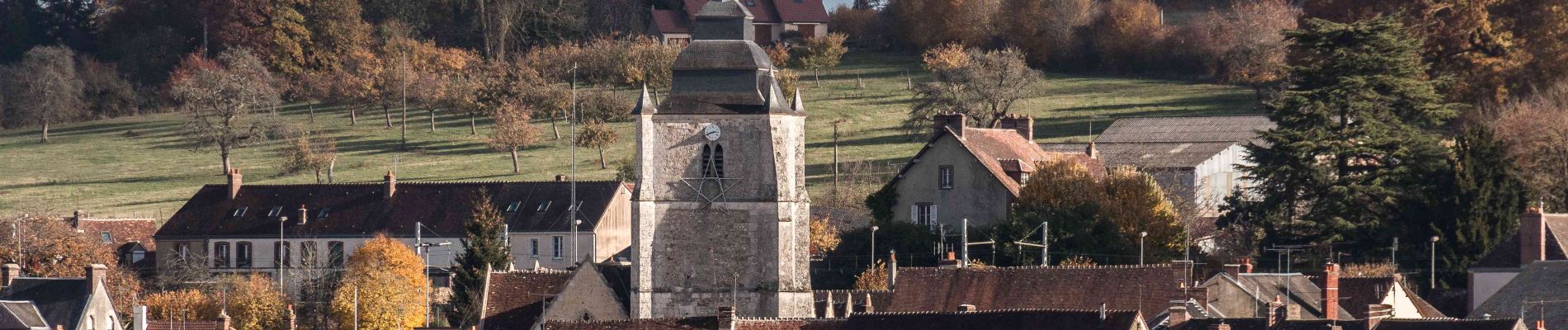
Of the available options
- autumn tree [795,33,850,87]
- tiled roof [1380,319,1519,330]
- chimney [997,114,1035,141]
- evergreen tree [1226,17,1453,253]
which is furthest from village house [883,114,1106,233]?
autumn tree [795,33,850,87]

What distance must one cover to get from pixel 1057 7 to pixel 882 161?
30.4 m

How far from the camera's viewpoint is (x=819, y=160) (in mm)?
87438

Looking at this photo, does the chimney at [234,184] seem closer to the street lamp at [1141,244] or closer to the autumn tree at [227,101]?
the autumn tree at [227,101]

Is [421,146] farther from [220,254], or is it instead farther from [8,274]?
[8,274]

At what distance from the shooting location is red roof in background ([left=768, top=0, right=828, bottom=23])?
124375mm

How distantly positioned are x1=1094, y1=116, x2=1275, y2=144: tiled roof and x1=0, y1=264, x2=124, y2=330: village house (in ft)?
105

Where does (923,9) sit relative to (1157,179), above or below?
above

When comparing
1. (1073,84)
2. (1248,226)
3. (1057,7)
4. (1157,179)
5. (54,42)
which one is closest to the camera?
(1248,226)

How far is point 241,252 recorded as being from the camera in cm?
7500

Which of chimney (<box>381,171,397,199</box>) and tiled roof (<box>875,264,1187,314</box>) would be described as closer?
tiled roof (<box>875,264,1187,314</box>)

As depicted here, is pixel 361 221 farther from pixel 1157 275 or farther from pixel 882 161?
pixel 1157 275

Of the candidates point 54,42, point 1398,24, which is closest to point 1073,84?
point 1398,24

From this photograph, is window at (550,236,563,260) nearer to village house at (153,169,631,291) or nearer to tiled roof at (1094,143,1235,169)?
village house at (153,169,631,291)

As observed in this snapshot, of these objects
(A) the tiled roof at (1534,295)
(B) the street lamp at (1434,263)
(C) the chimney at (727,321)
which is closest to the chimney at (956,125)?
(B) the street lamp at (1434,263)
